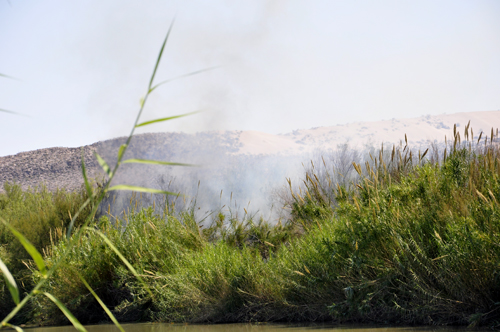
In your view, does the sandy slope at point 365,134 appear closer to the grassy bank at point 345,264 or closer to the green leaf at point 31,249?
the grassy bank at point 345,264

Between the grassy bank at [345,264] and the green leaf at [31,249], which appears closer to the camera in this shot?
the green leaf at [31,249]

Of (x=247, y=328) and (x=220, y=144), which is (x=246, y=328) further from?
(x=220, y=144)

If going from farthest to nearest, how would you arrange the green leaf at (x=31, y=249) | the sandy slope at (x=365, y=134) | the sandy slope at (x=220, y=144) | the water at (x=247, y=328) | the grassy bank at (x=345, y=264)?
the sandy slope at (x=365, y=134) < the sandy slope at (x=220, y=144) < the water at (x=247, y=328) < the grassy bank at (x=345, y=264) < the green leaf at (x=31, y=249)

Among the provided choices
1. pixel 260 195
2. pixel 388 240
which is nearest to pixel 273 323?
pixel 388 240

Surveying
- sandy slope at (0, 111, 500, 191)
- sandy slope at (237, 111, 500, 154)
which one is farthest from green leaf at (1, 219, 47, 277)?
sandy slope at (237, 111, 500, 154)

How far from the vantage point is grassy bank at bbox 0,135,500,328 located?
11.6 ft

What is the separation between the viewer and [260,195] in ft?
132

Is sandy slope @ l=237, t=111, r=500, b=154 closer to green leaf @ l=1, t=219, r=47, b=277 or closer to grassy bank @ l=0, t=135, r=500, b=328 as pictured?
grassy bank @ l=0, t=135, r=500, b=328

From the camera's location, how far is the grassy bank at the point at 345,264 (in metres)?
3.54

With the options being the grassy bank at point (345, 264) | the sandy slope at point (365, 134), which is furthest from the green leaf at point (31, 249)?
the sandy slope at point (365, 134)

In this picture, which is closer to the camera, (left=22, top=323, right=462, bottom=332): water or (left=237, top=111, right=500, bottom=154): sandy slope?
(left=22, top=323, right=462, bottom=332): water

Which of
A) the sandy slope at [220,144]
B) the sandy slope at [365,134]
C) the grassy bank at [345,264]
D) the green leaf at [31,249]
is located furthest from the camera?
the sandy slope at [365,134]

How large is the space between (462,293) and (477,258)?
34cm

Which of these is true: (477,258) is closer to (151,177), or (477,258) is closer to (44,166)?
(151,177)
